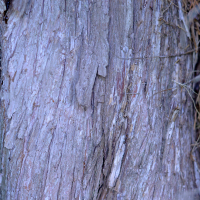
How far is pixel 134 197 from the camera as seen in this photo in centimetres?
98

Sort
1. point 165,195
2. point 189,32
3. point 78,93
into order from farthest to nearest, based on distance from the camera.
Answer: point 189,32, point 165,195, point 78,93

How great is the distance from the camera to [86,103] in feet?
3.10

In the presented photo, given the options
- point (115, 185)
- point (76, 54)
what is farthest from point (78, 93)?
point (115, 185)

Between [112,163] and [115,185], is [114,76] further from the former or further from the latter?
[115,185]

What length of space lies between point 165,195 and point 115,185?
0.30 metres

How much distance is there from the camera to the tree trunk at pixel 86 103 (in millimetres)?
919

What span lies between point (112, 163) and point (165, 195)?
Result: 0.36 metres

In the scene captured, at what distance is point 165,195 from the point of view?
3.42ft

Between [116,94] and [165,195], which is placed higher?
[116,94]

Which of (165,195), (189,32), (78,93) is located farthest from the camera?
(189,32)

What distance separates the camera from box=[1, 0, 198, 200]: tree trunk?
0.92m

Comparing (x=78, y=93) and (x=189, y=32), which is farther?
(x=189, y=32)

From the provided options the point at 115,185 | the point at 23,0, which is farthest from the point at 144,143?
the point at 23,0

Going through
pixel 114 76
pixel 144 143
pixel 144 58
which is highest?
pixel 144 58
